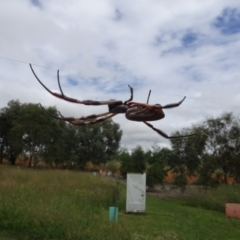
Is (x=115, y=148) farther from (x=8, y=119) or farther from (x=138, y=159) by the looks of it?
(x=138, y=159)

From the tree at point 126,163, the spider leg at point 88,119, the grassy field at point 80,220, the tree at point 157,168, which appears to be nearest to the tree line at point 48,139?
the tree at point 126,163

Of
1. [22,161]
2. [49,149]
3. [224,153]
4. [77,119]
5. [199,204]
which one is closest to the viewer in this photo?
[77,119]

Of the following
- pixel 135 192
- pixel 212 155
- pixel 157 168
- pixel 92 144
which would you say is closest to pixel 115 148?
pixel 92 144

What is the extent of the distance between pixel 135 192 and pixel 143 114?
1072 cm

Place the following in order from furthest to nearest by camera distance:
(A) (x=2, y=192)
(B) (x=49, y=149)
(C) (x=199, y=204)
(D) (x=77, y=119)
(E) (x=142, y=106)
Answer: (B) (x=49, y=149)
(C) (x=199, y=204)
(A) (x=2, y=192)
(D) (x=77, y=119)
(E) (x=142, y=106)

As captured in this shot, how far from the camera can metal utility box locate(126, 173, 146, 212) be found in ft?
40.1

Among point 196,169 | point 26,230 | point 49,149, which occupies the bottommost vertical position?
point 26,230

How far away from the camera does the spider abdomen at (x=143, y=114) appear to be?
6.17ft

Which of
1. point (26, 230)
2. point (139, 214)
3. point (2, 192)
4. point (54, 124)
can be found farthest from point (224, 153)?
point (54, 124)

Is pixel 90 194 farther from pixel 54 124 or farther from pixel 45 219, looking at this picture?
pixel 54 124

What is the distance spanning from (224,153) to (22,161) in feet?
89.4

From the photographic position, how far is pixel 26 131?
32.2 metres

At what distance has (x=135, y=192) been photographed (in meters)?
12.3

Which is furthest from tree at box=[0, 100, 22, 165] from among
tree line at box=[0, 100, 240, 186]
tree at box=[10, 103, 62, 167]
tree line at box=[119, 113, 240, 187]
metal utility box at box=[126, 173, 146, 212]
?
metal utility box at box=[126, 173, 146, 212]
